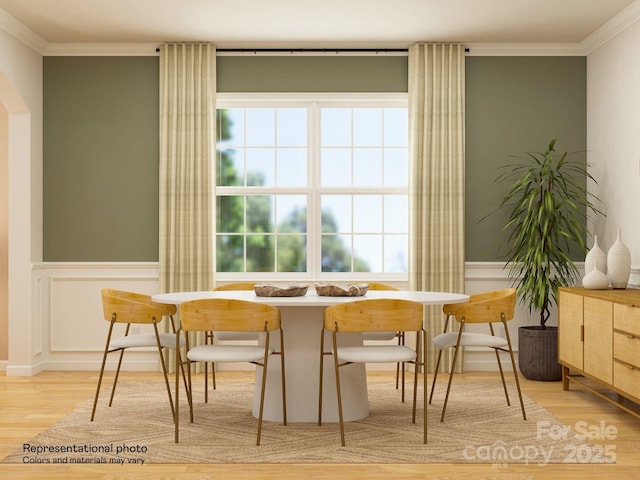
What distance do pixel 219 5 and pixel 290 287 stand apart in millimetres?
2480

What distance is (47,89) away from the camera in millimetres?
6875

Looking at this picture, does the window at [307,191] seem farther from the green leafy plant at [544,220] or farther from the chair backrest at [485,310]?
the chair backrest at [485,310]

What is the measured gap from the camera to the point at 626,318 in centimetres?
464

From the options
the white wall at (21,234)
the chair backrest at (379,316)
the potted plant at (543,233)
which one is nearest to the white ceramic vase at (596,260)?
the potted plant at (543,233)

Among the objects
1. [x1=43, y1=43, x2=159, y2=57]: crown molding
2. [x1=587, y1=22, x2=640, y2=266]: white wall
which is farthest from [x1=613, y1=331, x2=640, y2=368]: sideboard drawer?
[x1=43, y1=43, x2=159, y2=57]: crown molding

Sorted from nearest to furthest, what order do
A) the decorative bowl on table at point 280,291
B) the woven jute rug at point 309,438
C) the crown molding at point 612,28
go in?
the woven jute rug at point 309,438 → the decorative bowl on table at point 280,291 → the crown molding at point 612,28

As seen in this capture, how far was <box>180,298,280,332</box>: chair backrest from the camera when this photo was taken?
413 cm

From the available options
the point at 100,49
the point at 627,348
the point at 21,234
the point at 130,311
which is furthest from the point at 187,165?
the point at 627,348

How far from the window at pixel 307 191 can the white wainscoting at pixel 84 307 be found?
79cm

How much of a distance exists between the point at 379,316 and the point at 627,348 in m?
1.73

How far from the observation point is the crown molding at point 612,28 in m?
5.75

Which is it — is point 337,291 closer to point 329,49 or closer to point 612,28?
point 329,49

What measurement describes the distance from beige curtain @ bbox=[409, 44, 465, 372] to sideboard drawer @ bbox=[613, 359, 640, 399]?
207 cm

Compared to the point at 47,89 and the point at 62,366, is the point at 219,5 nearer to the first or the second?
the point at 47,89
